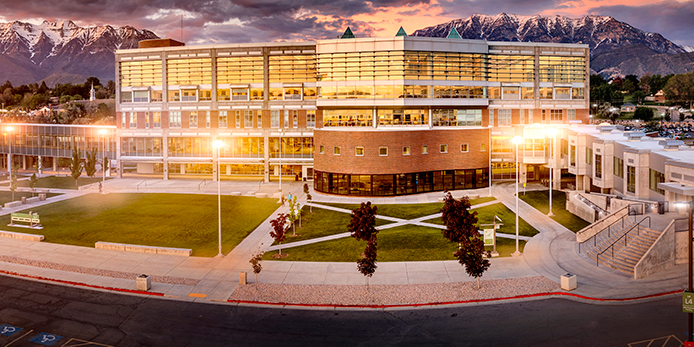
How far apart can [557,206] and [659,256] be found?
22.0 m

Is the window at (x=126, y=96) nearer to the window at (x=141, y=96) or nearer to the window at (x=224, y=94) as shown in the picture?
the window at (x=141, y=96)

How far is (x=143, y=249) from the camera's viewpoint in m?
35.4

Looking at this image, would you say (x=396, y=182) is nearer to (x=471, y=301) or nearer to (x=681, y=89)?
(x=471, y=301)

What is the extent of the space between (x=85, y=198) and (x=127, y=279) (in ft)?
114

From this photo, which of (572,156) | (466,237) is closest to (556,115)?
(572,156)

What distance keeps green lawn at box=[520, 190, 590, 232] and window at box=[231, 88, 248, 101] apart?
43668 millimetres

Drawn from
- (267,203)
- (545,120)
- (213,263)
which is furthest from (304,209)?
(545,120)

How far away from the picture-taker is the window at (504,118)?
69.6m

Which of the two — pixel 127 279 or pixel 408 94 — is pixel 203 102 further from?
pixel 127 279

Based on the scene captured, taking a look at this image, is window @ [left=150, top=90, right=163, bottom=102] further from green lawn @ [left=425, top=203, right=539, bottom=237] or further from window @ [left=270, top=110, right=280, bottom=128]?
green lawn @ [left=425, top=203, right=539, bottom=237]

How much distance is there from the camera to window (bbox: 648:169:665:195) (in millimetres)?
37500

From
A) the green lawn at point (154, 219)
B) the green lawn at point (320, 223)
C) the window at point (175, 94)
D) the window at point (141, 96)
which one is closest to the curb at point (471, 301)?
the green lawn at point (154, 219)

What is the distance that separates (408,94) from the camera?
60.8 metres

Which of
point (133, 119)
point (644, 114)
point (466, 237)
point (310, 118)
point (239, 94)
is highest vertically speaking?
point (644, 114)
